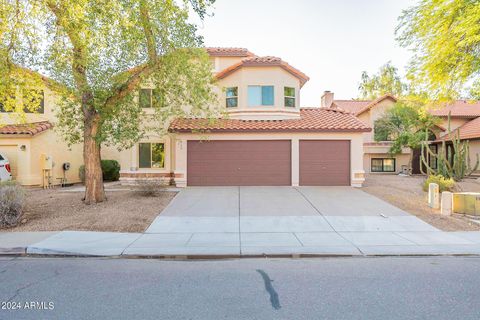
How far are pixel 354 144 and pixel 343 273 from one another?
419 inches

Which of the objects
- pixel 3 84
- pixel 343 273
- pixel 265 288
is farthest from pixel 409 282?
pixel 3 84

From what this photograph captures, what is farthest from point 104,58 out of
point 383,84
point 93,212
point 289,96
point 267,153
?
point 383,84

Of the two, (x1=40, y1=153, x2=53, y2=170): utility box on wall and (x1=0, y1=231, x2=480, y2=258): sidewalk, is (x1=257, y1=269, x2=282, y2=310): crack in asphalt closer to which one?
(x1=0, y1=231, x2=480, y2=258): sidewalk

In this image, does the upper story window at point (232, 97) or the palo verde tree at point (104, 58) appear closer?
the palo verde tree at point (104, 58)

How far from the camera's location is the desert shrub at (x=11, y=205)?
788 centimetres

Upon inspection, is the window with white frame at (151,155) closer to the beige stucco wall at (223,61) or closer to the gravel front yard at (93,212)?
the gravel front yard at (93,212)

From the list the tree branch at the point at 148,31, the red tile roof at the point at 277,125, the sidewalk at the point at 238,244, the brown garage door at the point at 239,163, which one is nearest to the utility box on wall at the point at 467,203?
the sidewalk at the point at 238,244

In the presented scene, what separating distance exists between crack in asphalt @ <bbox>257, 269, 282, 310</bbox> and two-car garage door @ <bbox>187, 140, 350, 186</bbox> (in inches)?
370

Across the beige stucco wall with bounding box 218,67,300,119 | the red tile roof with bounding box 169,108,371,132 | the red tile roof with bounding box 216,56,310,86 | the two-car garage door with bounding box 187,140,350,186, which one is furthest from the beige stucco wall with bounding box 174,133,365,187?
the red tile roof with bounding box 216,56,310,86

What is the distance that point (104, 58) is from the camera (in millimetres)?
9344

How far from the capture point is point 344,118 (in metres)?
15.9

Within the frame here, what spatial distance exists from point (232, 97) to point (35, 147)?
11.0 metres

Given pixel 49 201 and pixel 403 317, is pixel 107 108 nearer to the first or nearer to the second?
pixel 49 201

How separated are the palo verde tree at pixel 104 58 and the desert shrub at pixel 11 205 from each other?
7.53 feet
